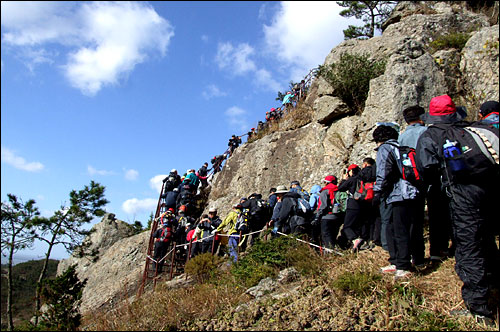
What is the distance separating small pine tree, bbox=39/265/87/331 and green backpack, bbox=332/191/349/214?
15.2 feet

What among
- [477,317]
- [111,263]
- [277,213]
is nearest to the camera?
[477,317]

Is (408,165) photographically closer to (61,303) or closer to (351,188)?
(351,188)

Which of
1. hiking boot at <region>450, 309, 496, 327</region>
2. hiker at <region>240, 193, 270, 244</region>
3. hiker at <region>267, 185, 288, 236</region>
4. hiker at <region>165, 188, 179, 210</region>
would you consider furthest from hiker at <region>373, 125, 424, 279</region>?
hiker at <region>165, 188, 179, 210</region>

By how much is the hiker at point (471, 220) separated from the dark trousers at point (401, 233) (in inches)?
30.8

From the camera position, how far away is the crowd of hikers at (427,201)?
3.56 m

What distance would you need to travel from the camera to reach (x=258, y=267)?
18.9ft

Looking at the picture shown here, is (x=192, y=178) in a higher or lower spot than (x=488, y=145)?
higher

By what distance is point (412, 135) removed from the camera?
4949mm

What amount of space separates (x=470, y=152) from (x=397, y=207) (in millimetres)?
1266

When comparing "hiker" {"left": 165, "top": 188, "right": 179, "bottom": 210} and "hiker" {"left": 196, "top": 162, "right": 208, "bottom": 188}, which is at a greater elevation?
"hiker" {"left": 196, "top": 162, "right": 208, "bottom": 188}

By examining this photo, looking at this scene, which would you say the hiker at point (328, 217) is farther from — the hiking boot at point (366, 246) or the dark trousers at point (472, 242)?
the dark trousers at point (472, 242)

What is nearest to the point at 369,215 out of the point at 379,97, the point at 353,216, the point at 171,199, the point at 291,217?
the point at 353,216

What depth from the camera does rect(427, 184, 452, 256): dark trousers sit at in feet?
16.2

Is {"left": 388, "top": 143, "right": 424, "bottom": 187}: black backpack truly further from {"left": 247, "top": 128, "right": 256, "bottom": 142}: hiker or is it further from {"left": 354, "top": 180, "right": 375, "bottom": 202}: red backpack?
{"left": 247, "top": 128, "right": 256, "bottom": 142}: hiker
